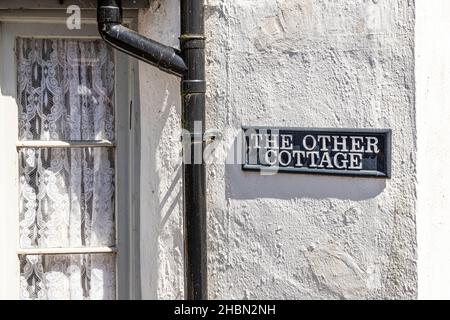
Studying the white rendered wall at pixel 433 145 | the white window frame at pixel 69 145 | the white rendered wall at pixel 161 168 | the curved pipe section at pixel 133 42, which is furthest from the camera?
the white window frame at pixel 69 145

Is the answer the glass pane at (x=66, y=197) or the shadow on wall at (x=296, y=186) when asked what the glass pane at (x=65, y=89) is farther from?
the shadow on wall at (x=296, y=186)

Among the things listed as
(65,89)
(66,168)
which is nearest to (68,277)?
(66,168)

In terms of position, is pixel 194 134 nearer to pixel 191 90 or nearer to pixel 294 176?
pixel 191 90

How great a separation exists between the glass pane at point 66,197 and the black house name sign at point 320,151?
2.87 ft

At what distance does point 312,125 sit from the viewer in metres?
4.33

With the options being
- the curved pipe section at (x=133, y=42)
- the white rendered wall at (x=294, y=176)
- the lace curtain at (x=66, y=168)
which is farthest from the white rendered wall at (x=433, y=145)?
the lace curtain at (x=66, y=168)

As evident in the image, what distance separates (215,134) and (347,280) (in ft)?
3.27

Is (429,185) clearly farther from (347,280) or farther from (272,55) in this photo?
(272,55)

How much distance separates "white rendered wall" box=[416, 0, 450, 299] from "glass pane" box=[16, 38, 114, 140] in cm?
171

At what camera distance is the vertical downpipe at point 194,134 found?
436cm

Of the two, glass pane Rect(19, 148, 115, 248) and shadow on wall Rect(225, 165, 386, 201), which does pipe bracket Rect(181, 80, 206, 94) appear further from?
glass pane Rect(19, 148, 115, 248)

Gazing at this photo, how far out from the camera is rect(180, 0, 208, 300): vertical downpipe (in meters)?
4.36

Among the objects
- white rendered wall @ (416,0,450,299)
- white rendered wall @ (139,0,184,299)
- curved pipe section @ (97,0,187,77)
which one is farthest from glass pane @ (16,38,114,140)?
white rendered wall @ (416,0,450,299)
